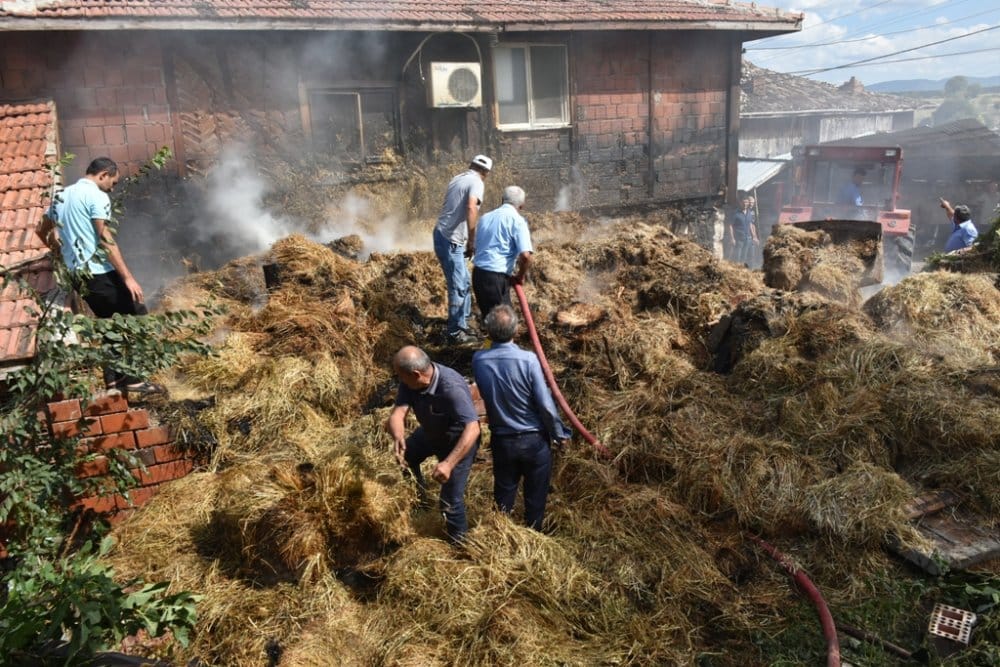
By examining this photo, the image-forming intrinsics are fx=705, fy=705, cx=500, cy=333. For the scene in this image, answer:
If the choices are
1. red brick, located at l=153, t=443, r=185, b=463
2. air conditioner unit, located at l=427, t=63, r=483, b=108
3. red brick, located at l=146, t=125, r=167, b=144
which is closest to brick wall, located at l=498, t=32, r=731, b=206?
air conditioner unit, located at l=427, t=63, r=483, b=108

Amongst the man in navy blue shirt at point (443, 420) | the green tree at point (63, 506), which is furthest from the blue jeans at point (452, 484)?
the green tree at point (63, 506)

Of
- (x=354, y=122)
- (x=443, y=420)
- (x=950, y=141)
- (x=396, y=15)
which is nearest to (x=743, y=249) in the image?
(x=354, y=122)

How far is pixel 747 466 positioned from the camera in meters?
4.82

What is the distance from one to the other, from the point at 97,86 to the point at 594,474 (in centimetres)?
841

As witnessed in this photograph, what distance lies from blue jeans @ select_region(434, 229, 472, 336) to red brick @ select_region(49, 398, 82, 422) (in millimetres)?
3123

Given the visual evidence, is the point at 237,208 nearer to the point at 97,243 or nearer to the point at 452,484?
the point at 97,243

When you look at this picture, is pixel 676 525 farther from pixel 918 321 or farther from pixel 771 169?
pixel 771 169

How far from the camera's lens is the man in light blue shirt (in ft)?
19.9

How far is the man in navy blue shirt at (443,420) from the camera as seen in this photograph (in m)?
3.97

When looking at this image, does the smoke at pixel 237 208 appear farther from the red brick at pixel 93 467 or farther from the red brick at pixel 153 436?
the red brick at pixel 93 467

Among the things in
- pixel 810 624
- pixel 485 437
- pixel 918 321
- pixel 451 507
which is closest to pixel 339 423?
pixel 485 437

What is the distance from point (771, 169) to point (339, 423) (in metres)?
18.9

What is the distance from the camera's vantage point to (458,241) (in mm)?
6539

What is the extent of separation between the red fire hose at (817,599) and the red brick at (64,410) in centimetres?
423
